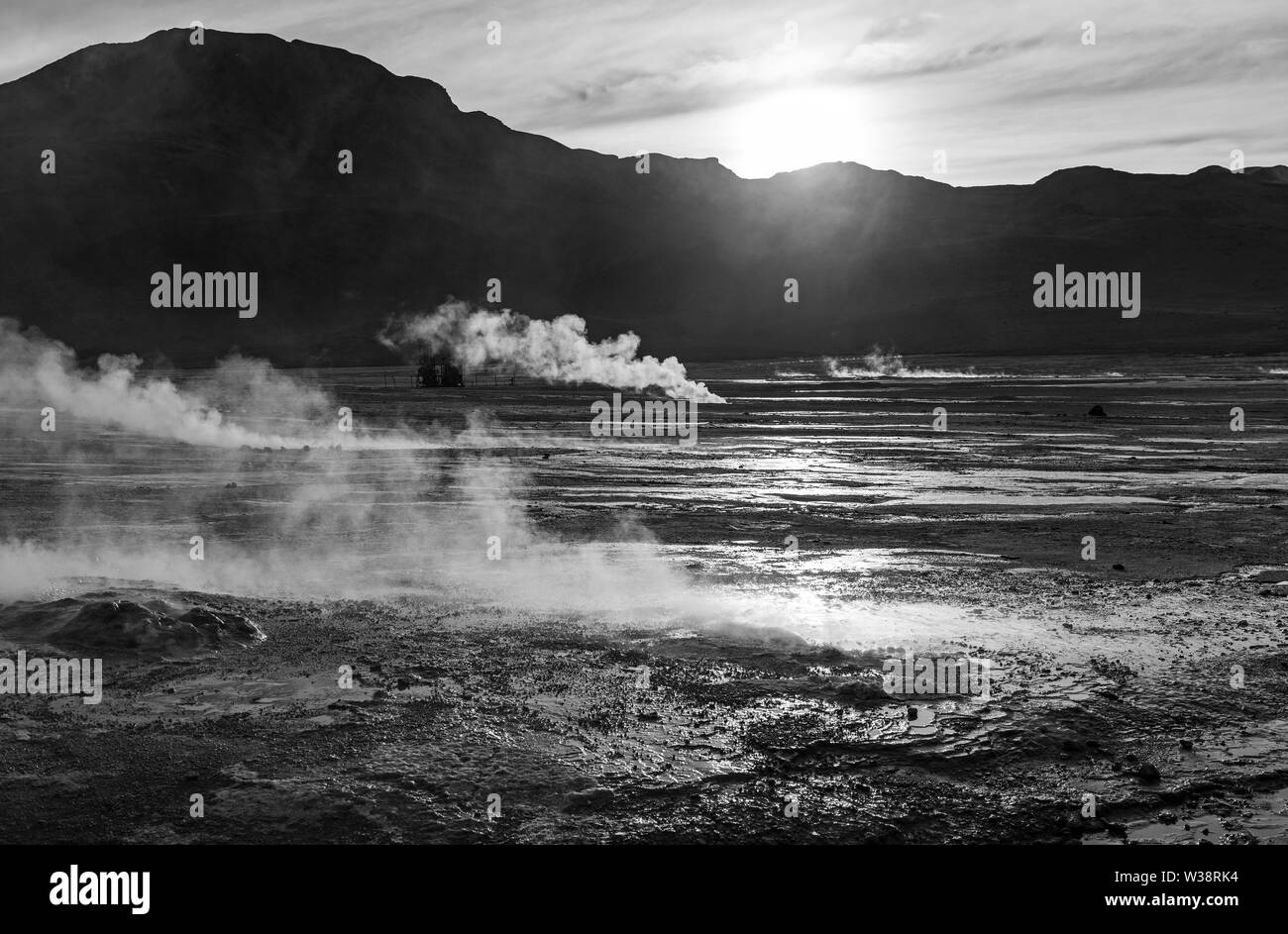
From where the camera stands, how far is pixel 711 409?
4722 cm

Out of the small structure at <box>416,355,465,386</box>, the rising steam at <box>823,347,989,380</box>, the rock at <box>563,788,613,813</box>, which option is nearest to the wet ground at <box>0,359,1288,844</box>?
the rock at <box>563,788,613,813</box>

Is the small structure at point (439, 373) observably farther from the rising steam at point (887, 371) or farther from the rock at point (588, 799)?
the rock at point (588, 799)

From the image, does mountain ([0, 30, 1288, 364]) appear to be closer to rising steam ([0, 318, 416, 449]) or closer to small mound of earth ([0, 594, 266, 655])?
rising steam ([0, 318, 416, 449])

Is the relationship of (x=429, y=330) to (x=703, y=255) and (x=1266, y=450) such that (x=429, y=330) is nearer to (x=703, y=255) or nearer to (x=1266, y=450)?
(x=703, y=255)

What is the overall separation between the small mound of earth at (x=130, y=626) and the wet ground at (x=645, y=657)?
1.3 inches

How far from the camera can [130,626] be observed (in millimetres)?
9844

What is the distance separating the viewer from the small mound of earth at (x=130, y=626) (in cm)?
972

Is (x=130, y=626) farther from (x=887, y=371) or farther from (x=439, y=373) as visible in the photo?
(x=887, y=371)

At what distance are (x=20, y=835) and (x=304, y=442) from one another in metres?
24.2

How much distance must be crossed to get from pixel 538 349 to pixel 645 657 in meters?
80.0

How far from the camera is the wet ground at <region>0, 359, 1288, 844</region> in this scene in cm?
649

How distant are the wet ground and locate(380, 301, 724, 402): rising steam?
35.5m
